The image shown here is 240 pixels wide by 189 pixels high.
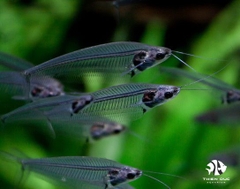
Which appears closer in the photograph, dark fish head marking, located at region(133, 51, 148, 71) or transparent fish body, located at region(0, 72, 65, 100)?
dark fish head marking, located at region(133, 51, 148, 71)

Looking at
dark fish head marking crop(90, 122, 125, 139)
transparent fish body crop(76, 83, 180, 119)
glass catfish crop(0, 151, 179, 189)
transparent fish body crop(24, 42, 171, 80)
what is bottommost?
glass catfish crop(0, 151, 179, 189)

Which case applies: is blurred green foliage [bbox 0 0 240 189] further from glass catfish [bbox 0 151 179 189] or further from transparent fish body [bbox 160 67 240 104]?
glass catfish [bbox 0 151 179 189]

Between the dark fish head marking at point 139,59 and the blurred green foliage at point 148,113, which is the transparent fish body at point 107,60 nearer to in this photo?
the dark fish head marking at point 139,59

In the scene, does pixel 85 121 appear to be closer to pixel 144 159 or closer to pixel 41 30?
pixel 144 159

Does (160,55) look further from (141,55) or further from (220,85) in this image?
(220,85)

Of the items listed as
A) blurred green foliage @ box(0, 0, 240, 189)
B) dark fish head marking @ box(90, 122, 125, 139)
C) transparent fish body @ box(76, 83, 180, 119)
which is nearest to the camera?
transparent fish body @ box(76, 83, 180, 119)

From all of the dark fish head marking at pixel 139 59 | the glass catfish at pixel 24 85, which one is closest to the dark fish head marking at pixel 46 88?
the glass catfish at pixel 24 85

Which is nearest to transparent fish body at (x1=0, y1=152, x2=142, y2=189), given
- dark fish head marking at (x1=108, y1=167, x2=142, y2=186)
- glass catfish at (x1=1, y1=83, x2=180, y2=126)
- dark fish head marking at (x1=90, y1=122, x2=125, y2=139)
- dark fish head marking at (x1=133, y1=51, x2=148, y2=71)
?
dark fish head marking at (x1=108, y1=167, x2=142, y2=186)
